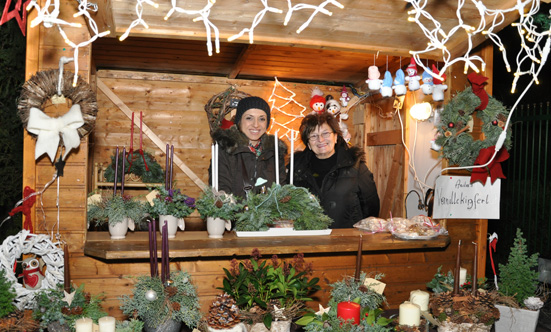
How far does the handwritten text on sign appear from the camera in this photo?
2.57m

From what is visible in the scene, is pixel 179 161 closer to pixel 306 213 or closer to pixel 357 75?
pixel 357 75

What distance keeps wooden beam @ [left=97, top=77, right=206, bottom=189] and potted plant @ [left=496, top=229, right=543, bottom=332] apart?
378 centimetres

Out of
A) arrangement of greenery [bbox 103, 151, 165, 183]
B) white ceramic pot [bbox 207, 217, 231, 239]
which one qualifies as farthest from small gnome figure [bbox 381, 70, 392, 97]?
arrangement of greenery [bbox 103, 151, 165, 183]

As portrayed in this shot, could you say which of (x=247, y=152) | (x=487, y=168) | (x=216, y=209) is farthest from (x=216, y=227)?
(x=487, y=168)

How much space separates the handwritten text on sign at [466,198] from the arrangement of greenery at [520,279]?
673 mm

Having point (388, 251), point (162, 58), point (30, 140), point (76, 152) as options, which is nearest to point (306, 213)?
point (388, 251)

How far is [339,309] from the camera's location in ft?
A: 4.92

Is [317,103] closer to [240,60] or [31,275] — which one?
[240,60]

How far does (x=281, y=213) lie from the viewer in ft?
8.02

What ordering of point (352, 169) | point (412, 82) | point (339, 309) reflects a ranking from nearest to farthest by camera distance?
1. point (339, 309)
2. point (412, 82)
3. point (352, 169)

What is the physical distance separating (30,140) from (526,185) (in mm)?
4851

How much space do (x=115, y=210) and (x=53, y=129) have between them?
48 cm

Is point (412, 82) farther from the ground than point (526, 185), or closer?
farther from the ground

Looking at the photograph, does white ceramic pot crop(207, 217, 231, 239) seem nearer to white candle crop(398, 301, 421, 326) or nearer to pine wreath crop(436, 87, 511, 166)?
white candle crop(398, 301, 421, 326)
